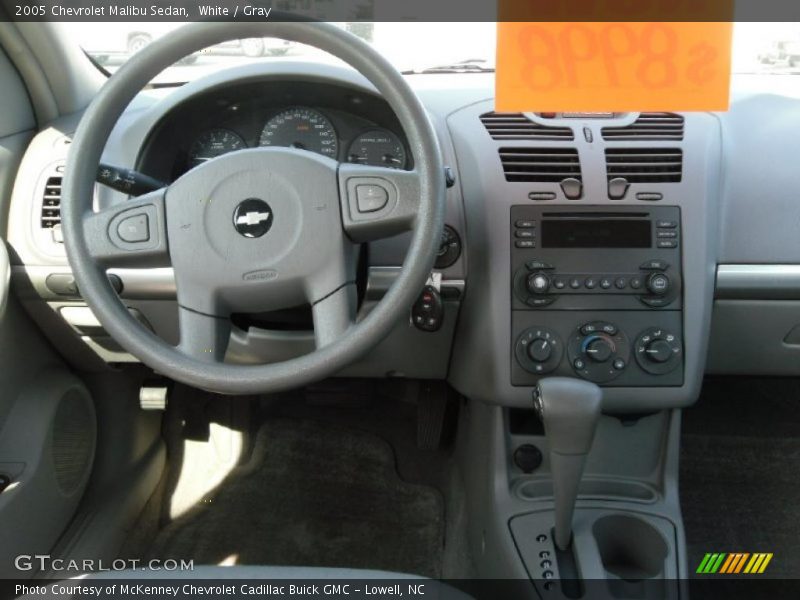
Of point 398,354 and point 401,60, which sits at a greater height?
point 401,60

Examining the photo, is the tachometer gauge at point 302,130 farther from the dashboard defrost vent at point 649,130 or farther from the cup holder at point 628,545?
the cup holder at point 628,545

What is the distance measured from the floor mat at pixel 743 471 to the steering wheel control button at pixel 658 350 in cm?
64

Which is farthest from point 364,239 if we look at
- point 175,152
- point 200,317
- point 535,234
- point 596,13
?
point 175,152

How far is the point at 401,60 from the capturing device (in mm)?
1565

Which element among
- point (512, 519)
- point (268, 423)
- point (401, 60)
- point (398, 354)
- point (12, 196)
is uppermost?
point (401, 60)

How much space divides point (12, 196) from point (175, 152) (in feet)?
1.17

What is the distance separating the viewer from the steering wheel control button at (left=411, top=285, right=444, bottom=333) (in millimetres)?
1446

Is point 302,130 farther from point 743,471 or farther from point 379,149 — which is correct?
point 743,471

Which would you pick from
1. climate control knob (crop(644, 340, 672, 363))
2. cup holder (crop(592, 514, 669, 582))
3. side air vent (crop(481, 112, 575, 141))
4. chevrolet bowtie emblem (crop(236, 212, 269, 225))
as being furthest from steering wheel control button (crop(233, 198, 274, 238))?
cup holder (crop(592, 514, 669, 582))

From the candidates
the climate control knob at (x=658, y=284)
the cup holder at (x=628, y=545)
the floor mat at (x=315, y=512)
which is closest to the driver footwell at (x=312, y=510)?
the floor mat at (x=315, y=512)

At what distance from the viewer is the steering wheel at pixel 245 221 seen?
114 centimetres

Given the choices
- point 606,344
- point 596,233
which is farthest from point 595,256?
point 606,344

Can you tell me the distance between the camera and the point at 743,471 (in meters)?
2.08

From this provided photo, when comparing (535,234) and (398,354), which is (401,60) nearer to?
(535,234)
